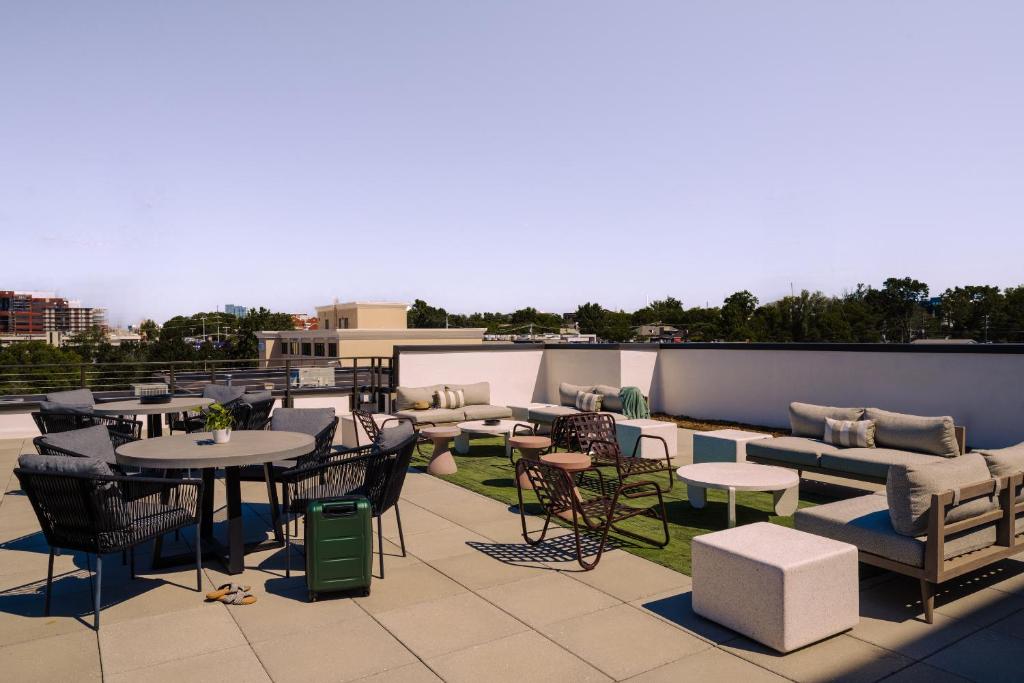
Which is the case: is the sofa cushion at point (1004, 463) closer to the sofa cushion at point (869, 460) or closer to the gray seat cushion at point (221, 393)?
the sofa cushion at point (869, 460)

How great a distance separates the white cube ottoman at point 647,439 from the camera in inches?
334

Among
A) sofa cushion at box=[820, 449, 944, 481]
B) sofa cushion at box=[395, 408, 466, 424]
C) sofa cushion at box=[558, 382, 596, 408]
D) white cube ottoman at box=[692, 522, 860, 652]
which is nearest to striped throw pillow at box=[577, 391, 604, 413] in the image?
sofa cushion at box=[558, 382, 596, 408]

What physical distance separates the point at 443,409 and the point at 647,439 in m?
3.97

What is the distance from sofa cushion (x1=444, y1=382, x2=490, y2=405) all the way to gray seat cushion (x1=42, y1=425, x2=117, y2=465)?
6.54 m

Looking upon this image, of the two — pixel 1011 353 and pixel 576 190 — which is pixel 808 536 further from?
pixel 576 190

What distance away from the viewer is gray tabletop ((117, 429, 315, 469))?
427 cm

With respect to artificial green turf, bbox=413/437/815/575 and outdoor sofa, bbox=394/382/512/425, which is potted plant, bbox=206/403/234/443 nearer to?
artificial green turf, bbox=413/437/815/575

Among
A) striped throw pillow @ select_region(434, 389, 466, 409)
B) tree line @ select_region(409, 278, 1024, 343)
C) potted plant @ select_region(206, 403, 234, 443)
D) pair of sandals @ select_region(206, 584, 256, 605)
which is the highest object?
tree line @ select_region(409, 278, 1024, 343)

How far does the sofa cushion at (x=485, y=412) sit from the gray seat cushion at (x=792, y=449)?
4650 millimetres

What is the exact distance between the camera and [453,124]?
17.5m

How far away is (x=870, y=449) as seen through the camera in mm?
6777

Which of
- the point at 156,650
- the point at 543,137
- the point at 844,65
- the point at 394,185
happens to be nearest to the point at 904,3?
the point at 844,65

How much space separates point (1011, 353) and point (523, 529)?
7.27m

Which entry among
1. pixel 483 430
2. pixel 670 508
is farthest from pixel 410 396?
pixel 670 508
